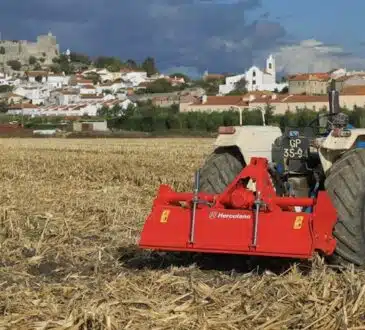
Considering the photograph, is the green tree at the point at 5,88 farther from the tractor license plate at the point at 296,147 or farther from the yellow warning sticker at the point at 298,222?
the yellow warning sticker at the point at 298,222

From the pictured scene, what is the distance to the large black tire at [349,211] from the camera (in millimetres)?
5801

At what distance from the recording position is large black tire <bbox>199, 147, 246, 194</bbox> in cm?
705

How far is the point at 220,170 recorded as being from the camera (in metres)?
7.16

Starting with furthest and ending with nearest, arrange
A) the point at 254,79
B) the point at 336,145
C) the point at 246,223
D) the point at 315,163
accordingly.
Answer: the point at 254,79 → the point at 315,163 → the point at 336,145 → the point at 246,223

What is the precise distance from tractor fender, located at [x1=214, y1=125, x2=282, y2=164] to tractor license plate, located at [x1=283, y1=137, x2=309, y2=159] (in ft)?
1.36

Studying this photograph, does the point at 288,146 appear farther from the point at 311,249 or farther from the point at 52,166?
the point at 52,166

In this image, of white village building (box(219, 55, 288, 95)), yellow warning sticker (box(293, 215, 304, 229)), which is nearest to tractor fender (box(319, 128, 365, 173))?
yellow warning sticker (box(293, 215, 304, 229))

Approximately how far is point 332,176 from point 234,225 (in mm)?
937

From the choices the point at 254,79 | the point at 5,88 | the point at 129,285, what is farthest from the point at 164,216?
the point at 5,88

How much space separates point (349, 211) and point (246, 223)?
2.86ft

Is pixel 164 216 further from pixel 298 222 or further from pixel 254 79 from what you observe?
pixel 254 79

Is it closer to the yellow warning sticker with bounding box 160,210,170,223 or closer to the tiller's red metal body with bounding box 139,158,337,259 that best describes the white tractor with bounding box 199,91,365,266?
the tiller's red metal body with bounding box 139,158,337,259

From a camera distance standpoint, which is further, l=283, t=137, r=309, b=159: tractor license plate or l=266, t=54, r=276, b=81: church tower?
l=266, t=54, r=276, b=81: church tower

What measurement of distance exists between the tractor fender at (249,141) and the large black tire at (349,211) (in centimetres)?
151
